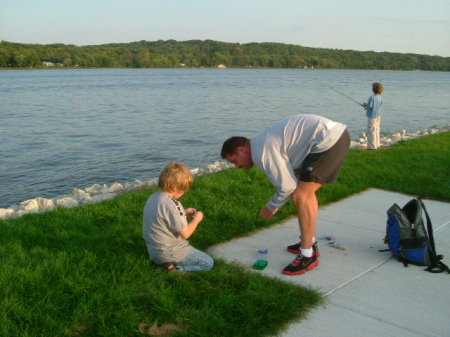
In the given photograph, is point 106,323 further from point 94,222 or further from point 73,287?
point 94,222

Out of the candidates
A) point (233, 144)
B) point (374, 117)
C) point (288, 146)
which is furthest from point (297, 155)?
point (374, 117)

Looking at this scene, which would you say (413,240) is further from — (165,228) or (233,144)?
(165,228)

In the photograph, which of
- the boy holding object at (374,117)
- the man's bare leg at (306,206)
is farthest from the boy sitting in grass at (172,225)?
the boy holding object at (374,117)

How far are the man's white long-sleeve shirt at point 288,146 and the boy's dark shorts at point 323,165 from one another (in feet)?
0.14

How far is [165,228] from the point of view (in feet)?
12.8

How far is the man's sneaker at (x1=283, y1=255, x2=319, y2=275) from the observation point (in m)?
4.02

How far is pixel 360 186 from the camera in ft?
22.6

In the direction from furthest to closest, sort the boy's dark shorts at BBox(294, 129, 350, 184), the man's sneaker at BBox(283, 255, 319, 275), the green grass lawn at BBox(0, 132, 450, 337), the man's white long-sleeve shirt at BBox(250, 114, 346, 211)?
the man's sneaker at BBox(283, 255, 319, 275)
the boy's dark shorts at BBox(294, 129, 350, 184)
the man's white long-sleeve shirt at BBox(250, 114, 346, 211)
the green grass lawn at BBox(0, 132, 450, 337)

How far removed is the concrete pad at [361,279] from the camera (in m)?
3.24

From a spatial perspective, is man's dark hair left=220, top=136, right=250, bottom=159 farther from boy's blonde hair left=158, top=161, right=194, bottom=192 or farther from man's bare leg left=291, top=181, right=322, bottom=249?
man's bare leg left=291, top=181, right=322, bottom=249

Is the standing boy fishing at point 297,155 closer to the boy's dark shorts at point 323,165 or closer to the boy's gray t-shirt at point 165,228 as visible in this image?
the boy's dark shorts at point 323,165

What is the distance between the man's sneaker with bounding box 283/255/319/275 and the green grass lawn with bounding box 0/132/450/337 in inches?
11.4

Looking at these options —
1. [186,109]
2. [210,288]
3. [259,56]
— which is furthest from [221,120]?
[259,56]

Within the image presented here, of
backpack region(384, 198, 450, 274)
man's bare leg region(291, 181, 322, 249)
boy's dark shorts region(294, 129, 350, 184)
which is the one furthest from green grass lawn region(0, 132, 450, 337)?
backpack region(384, 198, 450, 274)
